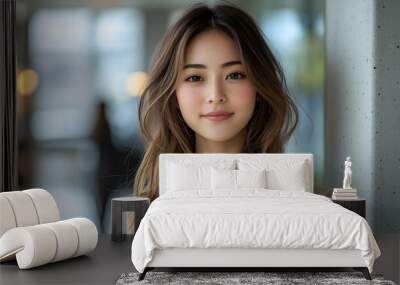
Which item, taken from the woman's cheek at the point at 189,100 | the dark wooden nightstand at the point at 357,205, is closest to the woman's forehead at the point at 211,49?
the woman's cheek at the point at 189,100

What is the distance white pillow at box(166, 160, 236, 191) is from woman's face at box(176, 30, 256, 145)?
621 millimetres

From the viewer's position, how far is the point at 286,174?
6258mm

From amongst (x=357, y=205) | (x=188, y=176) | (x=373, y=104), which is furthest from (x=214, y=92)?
(x=357, y=205)

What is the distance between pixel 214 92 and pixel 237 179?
96 cm

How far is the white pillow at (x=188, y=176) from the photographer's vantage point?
20.5ft

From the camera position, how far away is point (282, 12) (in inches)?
296

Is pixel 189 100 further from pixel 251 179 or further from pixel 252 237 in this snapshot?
pixel 252 237

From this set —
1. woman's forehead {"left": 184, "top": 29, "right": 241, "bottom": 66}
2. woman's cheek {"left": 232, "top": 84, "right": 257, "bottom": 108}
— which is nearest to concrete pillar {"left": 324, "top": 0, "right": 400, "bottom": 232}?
woman's cheek {"left": 232, "top": 84, "right": 257, "bottom": 108}

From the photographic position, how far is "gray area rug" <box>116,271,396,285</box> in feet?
15.3

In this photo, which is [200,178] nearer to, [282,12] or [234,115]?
[234,115]

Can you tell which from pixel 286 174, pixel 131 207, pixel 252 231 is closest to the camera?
pixel 252 231

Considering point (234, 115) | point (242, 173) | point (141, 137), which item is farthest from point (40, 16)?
point (242, 173)

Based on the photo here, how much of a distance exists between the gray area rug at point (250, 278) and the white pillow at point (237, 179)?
1.30 m

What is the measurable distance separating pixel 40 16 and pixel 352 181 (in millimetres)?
3741
